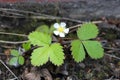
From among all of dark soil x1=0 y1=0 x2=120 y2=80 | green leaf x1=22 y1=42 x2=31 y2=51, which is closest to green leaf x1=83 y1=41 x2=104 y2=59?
dark soil x1=0 y1=0 x2=120 y2=80

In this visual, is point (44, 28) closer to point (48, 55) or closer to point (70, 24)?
point (70, 24)

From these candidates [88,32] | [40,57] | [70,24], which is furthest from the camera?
[70,24]

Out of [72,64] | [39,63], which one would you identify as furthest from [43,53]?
[72,64]

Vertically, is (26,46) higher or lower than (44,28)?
lower

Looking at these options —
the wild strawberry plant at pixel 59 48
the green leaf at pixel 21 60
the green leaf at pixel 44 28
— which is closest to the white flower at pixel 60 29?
the wild strawberry plant at pixel 59 48

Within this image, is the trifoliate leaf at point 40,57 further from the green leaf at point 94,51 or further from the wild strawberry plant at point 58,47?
the green leaf at point 94,51

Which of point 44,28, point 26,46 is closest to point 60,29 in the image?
point 44,28
